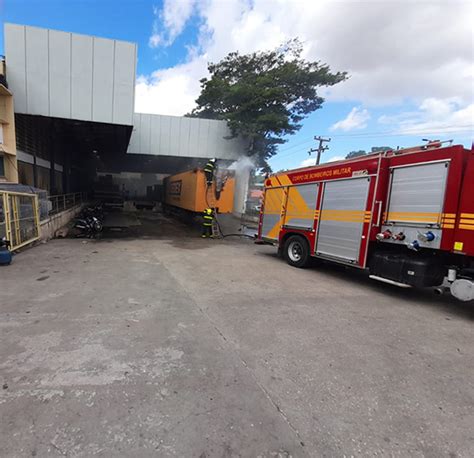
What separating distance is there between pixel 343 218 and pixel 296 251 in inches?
78.6

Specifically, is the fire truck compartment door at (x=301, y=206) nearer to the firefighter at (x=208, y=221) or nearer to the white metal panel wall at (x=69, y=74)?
the firefighter at (x=208, y=221)

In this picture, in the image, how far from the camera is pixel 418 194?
5090 mm

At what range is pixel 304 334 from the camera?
3699 millimetres

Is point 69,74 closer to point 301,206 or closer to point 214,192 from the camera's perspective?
point 214,192

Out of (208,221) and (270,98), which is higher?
(270,98)

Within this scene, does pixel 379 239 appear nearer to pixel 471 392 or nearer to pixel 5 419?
pixel 471 392

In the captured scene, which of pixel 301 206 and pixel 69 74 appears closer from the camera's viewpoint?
pixel 301 206

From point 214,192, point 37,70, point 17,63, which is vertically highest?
point 17,63

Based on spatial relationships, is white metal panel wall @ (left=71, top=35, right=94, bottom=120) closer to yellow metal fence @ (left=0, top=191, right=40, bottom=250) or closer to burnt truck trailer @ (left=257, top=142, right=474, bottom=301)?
yellow metal fence @ (left=0, top=191, right=40, bottom=250)

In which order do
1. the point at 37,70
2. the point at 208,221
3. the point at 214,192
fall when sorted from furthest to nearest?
the point at 214,192 → the point at 208,221 → the point at 37,70

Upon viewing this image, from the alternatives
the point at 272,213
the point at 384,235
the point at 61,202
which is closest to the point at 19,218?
the point at 61,202

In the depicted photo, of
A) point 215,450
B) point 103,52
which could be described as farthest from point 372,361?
point 103,52

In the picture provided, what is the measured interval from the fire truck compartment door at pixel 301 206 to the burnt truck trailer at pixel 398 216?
1.1 inches

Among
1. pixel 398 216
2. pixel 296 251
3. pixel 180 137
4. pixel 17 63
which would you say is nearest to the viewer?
pixel 398 216
